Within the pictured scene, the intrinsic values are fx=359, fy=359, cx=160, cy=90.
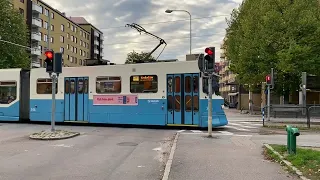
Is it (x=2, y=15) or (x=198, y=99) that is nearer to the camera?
(x=198, y=99)

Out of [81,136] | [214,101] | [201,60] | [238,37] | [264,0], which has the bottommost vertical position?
[81,136]

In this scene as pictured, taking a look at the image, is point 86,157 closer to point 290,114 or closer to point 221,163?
point 221,163

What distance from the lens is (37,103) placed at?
19109 mm

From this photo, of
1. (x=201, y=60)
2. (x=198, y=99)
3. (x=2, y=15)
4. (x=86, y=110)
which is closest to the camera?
(x=201, y=60)

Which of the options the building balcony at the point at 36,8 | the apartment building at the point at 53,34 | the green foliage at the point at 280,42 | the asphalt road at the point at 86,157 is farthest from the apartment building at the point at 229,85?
the asphalt road at the point at 86,157

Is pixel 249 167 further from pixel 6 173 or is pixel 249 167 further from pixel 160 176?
pixel 6 173

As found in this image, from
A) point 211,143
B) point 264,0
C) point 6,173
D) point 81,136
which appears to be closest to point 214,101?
point 211,143

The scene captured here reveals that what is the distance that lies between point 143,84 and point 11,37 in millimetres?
27410

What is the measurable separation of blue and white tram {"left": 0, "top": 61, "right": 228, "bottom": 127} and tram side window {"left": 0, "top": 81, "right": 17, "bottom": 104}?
0.50 metres

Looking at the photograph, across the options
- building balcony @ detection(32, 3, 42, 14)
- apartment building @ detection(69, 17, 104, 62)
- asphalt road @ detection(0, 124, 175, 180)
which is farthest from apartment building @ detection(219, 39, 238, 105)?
asphalt road @ detection(0, 124, 175, 180)

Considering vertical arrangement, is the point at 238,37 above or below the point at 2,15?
below

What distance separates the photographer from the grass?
22.9 feet

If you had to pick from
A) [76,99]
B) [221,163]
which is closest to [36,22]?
[76,99]

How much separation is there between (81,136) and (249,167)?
7867 millimetres
